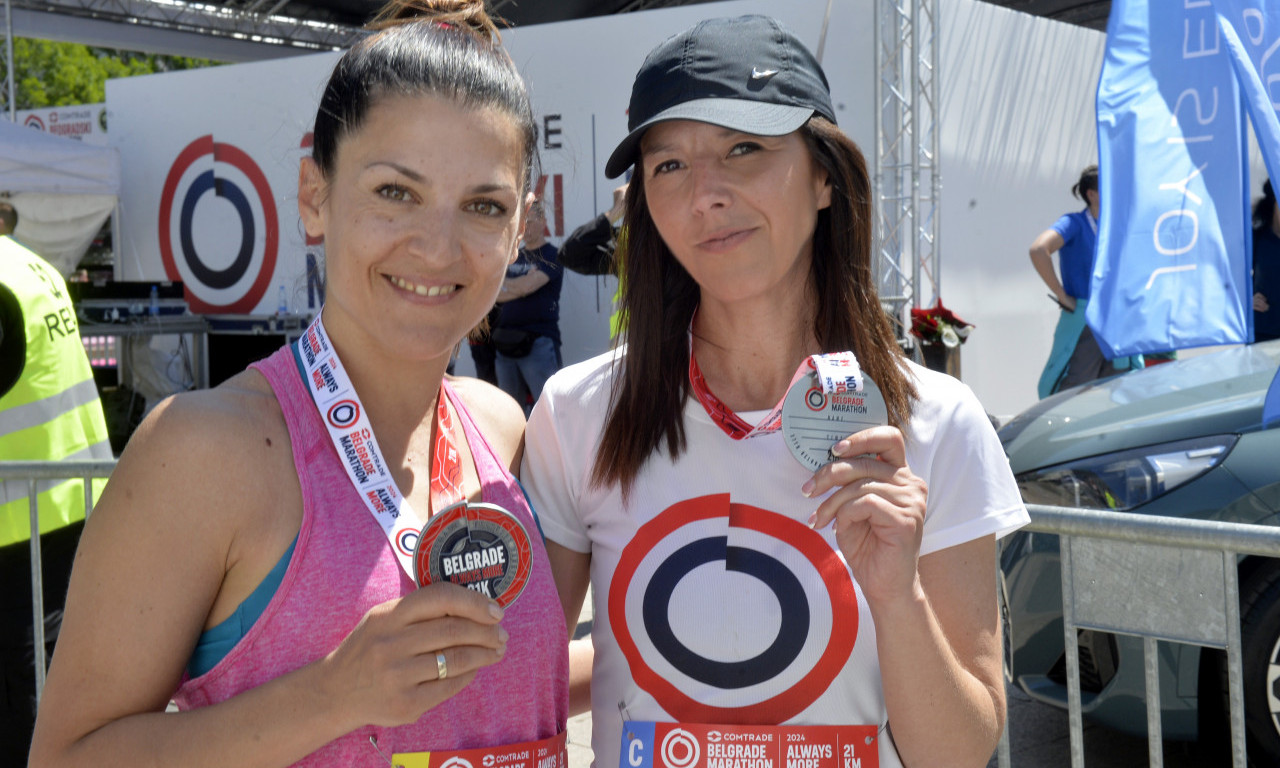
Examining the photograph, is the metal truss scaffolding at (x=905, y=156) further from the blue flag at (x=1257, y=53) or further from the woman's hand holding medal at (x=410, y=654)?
the woman's hand holding medal at (x=410, y=654)

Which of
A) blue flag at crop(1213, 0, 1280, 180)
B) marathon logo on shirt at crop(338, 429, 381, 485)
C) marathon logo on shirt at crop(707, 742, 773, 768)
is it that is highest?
blue flag at crop(1213, 0, 1280, 180)

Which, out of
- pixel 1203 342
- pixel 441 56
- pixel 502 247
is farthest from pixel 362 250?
pixel 1203 342

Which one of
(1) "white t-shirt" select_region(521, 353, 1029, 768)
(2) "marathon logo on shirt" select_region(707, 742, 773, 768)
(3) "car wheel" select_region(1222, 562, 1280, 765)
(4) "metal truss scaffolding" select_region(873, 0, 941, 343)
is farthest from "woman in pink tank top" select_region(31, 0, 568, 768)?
(4) "metal truss scaffolding" select_region(873, 0, 941, 343)

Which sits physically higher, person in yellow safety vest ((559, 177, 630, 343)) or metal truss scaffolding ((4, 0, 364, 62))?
metal truss scaffolding ((4, 0, 364, 62))

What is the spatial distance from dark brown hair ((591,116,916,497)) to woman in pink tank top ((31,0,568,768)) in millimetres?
218

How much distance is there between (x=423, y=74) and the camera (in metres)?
1.55

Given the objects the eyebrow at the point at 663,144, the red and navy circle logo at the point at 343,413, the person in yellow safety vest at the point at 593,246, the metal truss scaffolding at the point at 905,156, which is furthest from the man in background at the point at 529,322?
the red and navy circle logo at the point at 343,413

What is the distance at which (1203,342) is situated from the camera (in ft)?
13.4

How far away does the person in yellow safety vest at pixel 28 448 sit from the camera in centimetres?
307

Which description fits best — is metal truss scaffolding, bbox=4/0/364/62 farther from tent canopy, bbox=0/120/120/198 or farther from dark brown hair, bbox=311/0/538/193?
dark brown hair, bbox=311/0/538/193

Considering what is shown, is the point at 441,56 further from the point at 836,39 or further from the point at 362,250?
the point at 836,39

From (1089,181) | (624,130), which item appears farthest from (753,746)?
(624,130)

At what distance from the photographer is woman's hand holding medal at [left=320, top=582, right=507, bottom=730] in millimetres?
1298

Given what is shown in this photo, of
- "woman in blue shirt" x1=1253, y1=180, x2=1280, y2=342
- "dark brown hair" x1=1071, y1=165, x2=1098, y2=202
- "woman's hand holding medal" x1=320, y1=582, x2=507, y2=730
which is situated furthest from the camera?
"dark brown hair" x1=1071, y1=165, x2=1098, y2=202
